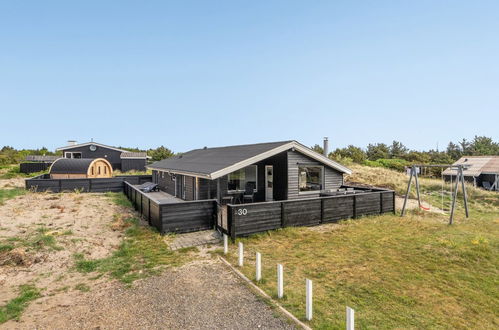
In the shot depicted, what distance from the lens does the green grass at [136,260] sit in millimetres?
6764

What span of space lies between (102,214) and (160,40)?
1562cm

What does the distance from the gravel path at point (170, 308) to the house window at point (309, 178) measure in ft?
30.7

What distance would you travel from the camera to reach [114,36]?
69.4ft

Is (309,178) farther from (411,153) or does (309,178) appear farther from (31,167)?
(411,153)

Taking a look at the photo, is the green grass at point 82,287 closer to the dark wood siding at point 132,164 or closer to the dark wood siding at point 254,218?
the dark wood siding at point 254,218

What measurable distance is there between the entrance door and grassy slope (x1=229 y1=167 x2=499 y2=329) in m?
4.71

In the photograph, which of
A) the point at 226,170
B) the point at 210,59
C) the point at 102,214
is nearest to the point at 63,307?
the point at 226,170

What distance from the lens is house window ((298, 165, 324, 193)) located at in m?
14.9

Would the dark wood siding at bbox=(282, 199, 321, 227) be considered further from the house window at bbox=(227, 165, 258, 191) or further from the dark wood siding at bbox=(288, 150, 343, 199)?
the house window at bbox=(227, 165, 258, 191)

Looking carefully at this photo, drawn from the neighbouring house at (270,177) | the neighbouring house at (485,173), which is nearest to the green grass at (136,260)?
the neighbouring house at (270,177)

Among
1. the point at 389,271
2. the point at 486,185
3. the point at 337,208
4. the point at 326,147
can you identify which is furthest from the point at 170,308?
the point at 486,185

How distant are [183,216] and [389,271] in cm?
699

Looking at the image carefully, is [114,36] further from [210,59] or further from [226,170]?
[226,170]

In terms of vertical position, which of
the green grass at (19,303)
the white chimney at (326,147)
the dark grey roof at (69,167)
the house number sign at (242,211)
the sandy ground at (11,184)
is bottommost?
the green grass at (19,303)
